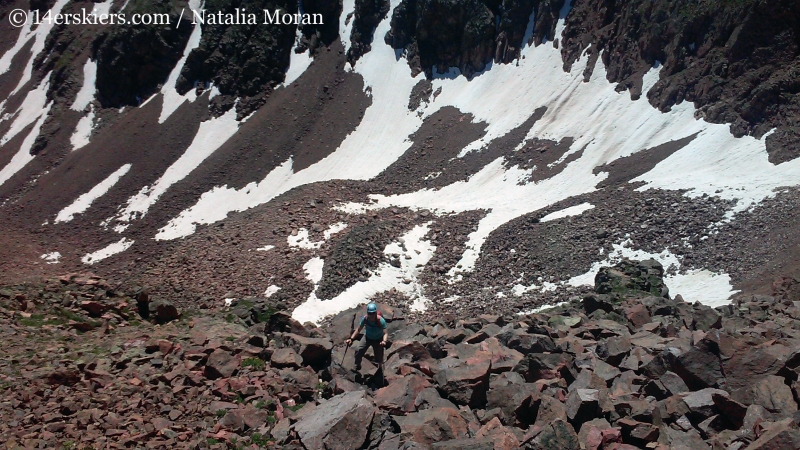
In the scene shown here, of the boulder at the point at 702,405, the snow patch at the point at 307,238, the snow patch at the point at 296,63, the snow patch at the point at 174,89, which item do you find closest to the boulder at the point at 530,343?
the boulder at the point at 702,405

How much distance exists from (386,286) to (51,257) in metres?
36.7

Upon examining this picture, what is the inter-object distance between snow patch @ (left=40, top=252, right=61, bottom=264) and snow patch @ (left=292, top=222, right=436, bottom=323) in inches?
1198

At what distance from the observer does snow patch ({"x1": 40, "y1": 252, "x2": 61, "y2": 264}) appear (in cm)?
5122

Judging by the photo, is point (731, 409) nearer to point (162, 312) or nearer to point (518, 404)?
point (518, 404)

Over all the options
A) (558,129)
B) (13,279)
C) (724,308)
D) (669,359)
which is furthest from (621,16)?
(13,279)

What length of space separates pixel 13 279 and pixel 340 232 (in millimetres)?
25926

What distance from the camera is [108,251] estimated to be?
5281cm

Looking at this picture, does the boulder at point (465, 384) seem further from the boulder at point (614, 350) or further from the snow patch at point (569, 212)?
the snow patch at point (569, 212)

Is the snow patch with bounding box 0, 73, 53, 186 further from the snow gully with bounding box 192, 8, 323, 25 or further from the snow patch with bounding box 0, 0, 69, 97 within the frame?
the snow gully with bounding box 192, 8, 323, 25

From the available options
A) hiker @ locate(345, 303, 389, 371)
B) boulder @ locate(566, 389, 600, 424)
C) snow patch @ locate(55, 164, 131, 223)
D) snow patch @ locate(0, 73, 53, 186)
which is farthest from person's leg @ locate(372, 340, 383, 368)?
snow patch @ locate(0, 73, 53, 186)

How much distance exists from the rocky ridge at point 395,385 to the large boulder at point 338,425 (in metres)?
0.03

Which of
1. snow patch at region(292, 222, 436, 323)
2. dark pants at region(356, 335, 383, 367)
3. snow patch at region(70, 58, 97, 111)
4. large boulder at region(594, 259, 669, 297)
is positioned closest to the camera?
dark pants at region(356, 335, 383, 367)

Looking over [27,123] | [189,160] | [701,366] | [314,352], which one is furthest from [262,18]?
[701,366]

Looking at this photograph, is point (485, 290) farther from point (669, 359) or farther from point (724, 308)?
point (669, 359)
